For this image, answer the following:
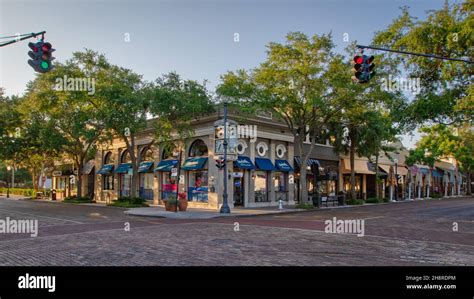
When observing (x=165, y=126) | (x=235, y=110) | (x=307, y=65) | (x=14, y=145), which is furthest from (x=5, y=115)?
(x=307, y=65)

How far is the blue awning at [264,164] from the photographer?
31.1 m

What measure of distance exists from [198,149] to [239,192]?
495 centimetres

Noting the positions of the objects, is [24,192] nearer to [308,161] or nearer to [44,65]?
[308,161]

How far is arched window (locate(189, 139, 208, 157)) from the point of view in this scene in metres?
31.2

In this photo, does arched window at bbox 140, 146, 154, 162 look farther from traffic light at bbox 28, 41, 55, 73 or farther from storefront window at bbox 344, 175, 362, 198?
traffic light at bbox 28, 41, 55, 73

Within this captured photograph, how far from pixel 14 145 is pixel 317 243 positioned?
112 ft

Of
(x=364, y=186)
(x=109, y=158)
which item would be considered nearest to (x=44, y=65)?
(x=109, y=158)

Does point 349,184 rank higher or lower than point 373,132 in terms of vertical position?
lower

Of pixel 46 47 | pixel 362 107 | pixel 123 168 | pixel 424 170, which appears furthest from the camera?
pixel 424 170

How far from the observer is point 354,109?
94.0ft

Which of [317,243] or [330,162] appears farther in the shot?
[330,162]

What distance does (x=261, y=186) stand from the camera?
32.3 m
